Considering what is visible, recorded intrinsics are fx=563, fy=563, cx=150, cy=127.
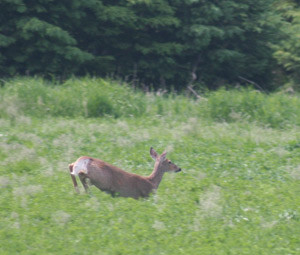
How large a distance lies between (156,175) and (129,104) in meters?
5.91

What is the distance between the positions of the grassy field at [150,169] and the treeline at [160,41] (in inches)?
251

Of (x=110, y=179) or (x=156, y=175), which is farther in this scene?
(x=156, y=175)

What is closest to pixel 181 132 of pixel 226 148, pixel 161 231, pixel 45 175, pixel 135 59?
pixel 226 148

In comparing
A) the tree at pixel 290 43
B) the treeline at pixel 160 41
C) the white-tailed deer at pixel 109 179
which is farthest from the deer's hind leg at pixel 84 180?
the tree at pixel 290 43

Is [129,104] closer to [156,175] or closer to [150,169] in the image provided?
[150,169]

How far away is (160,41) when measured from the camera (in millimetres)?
23156

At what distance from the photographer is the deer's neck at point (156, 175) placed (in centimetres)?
754

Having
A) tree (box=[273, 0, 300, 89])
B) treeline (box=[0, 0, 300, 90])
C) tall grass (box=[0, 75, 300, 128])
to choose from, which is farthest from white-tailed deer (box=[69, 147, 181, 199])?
tree (box=[273, 0, 300, 89])

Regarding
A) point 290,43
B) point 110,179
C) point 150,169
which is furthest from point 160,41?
point 110,179

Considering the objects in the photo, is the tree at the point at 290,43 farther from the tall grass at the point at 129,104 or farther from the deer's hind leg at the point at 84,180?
the deer's hind leg at the point at 84,180

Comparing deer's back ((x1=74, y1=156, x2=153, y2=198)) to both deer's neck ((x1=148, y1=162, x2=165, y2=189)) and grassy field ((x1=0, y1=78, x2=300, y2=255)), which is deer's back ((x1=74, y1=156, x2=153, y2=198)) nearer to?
grassy field ((x1=0, y1=78, x2=300, y2=255))

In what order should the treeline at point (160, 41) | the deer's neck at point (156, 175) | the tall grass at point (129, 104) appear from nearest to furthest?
the deer's neck at point (156, 175)
the tall grass at point (129, 104)
the treeline at point (160, 41)

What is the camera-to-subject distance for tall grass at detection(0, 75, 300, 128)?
506 inches

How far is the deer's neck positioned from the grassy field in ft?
0.78
